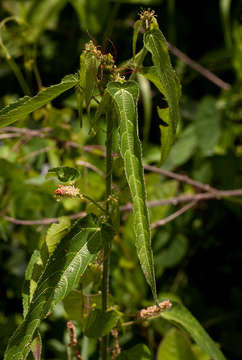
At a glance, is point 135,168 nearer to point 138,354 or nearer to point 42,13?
point 138,354

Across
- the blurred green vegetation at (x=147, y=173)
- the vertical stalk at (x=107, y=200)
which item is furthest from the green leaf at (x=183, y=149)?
the vertical stalk at (x=107, y=200)

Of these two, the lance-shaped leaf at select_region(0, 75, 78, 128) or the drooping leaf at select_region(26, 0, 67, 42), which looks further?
the drooping leaf at select_region(26, 0, 67, 42)

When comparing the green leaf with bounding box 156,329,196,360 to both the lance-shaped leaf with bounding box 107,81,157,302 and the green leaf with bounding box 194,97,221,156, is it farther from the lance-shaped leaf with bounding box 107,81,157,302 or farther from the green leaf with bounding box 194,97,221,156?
the green leaf with bounding box 194,97,221,156

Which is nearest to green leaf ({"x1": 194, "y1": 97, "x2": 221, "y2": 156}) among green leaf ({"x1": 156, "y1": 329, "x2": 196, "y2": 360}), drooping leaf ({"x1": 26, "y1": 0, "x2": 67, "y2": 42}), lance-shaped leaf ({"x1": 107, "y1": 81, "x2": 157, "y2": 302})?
green leaf ({"x1": 156, "y1": 329, "x2": 196, "y2": 360})

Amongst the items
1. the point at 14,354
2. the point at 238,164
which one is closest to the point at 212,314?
the point at 238,164

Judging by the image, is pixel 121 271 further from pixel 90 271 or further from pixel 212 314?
pixel 90 271
